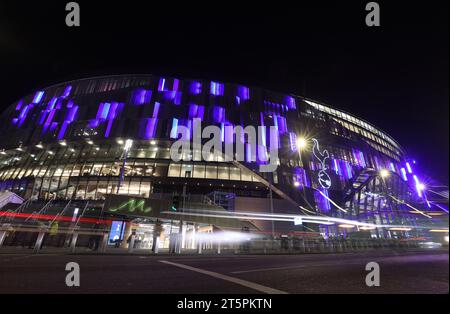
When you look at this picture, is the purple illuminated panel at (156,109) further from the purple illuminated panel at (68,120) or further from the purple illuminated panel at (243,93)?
the purple illuminated panel at (243,93)

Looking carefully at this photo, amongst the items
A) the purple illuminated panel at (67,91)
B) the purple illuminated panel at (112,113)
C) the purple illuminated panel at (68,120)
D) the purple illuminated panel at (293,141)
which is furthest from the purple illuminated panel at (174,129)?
the purple illuminated panel at (67,91)

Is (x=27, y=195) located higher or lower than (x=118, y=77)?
lower

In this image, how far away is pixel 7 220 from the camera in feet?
68.4

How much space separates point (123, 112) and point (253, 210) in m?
31.7

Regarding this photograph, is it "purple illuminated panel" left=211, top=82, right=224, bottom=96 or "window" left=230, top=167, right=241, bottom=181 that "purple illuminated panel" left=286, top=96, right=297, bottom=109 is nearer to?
"purple illuminated panel" left=211, top=82, right=224, bottom=96

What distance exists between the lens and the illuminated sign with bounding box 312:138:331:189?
156 feet

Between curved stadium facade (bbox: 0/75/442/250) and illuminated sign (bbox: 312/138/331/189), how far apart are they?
0.84ft

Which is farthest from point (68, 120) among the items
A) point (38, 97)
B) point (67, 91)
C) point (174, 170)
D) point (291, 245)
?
point (291, 245)

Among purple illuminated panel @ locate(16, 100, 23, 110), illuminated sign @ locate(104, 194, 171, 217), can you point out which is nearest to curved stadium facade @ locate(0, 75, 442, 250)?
purple illuminated panel @ locate(16, 100, 23, 110)

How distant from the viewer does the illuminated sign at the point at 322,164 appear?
47.6m
